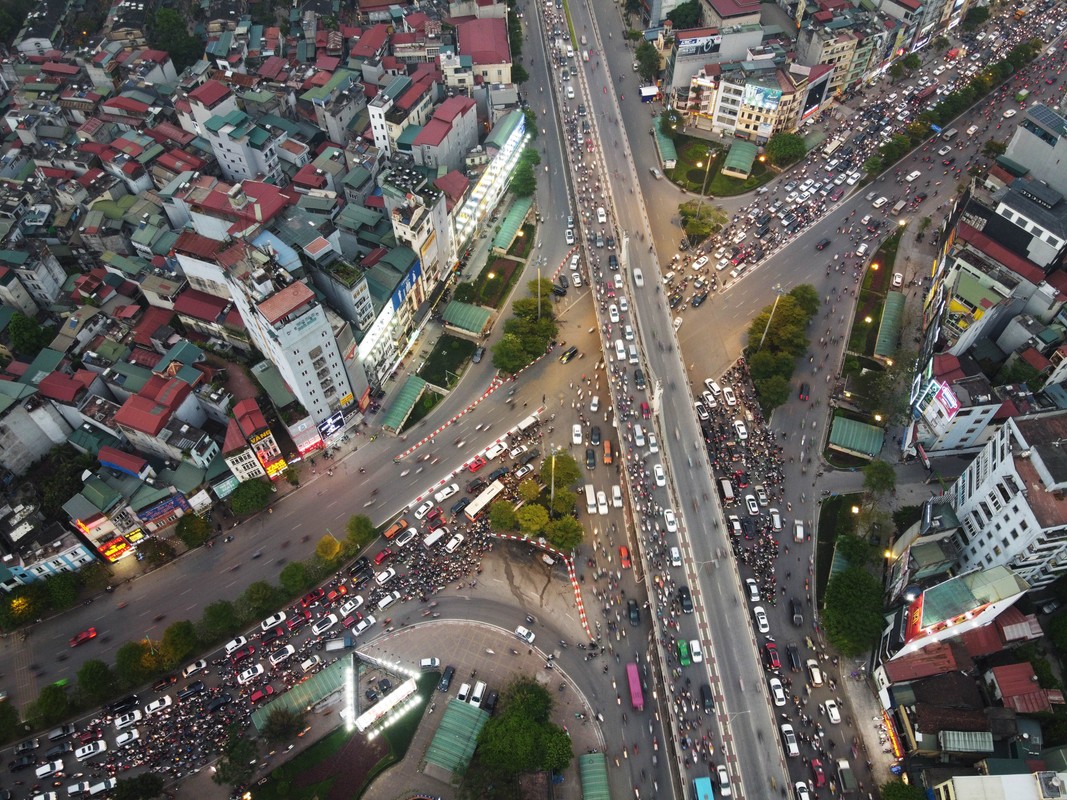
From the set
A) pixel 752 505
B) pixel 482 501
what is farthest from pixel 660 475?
pixel 482 501

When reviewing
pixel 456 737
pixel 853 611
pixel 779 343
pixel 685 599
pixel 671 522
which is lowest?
pixel 853 611

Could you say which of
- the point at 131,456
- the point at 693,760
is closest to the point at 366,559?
the point at 131,456

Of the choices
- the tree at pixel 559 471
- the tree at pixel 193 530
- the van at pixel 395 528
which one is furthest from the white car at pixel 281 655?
the tree at pixel 559 471

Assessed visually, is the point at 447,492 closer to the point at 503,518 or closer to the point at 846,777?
the point at 503,518

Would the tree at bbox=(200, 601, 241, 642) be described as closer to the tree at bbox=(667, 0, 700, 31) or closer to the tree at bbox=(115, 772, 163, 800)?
the tree at bbox=(115, 772, 163, 800)

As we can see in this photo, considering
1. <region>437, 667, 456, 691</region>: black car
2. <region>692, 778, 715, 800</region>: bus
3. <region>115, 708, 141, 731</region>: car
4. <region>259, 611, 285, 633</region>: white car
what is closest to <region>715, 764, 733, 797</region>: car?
<region>692, 778, 715, 800</region>: bus

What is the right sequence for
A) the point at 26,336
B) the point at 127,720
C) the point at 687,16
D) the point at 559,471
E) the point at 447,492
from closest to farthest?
the point at 127,720
the point at 559,471
the point at 447,492
the point at 26,336
the point at 687,16
